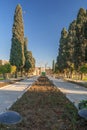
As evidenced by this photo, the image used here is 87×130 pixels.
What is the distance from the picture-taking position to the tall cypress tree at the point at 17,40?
214ft

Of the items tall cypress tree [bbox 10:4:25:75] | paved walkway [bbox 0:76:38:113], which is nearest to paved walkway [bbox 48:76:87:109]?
paved walkway [bbox 0:76:38:113]

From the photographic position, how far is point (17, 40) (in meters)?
65.7

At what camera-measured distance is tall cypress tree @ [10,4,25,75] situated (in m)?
65.4

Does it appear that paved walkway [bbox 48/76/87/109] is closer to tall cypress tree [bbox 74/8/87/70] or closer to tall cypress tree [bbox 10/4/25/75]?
tall cypress tree [bbox 74/8/87/70]

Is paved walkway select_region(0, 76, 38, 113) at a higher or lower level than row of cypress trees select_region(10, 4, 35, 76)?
lower

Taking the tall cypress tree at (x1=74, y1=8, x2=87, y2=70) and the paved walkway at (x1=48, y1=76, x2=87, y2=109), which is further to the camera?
the tall cypress tree at (x1=74, y1=8, x2=87, y2=70)

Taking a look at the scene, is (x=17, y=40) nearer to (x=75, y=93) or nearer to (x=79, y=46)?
(x=79, y=46)

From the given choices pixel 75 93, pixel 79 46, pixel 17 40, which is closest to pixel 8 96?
pixel 75 93

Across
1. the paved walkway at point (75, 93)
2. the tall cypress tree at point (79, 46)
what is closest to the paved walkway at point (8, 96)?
the paved walkway at point (75, 93)

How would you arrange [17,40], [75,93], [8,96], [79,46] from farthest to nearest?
[17,40]
[79,46]
[75,93]
[8,96]

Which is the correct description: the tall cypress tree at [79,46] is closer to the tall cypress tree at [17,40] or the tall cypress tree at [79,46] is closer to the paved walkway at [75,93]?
the tall cypress tree at [17,40]

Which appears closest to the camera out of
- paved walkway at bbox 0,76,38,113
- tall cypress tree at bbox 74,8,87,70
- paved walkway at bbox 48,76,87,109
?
paved walkway at bbox 0,76,38,113

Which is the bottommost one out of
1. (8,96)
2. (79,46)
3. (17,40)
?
(8,96)

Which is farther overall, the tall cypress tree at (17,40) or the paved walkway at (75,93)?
the tall cypress tree at (17,40)
